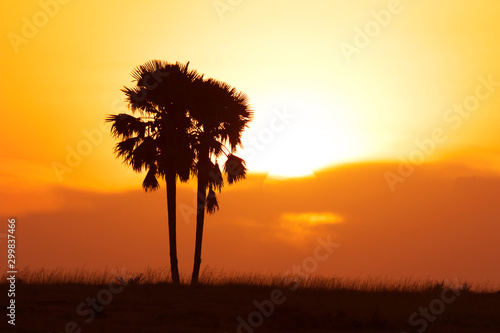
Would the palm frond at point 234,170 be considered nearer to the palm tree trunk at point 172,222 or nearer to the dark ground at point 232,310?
the palm tree trunk at point 172,222

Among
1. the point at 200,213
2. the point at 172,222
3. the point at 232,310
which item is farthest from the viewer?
the point at 200,213

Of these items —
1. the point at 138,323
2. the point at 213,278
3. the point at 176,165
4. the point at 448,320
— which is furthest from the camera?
the point at 176,165

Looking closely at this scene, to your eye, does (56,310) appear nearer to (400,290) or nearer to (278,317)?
(278,317)

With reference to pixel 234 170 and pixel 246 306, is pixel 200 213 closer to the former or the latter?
pixel 234 170

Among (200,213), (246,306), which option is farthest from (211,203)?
(246,306)

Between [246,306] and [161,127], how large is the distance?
15.6 m

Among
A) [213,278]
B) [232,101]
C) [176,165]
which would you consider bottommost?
[213,278]

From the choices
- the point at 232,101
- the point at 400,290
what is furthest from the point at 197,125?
the point at 400,290

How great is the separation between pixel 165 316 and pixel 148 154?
16209 mm

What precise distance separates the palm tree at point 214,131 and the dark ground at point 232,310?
30.9 ft

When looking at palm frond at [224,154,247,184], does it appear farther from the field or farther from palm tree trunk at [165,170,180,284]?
the field

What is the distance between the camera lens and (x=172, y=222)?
3575 centimetres

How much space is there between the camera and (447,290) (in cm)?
2894

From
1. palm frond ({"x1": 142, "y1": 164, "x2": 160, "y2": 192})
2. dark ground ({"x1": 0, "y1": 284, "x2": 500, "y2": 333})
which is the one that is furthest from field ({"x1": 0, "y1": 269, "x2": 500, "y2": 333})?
palm frond ({"x1": 142, "y1": 164, "x2": 160, "y2": 192})
